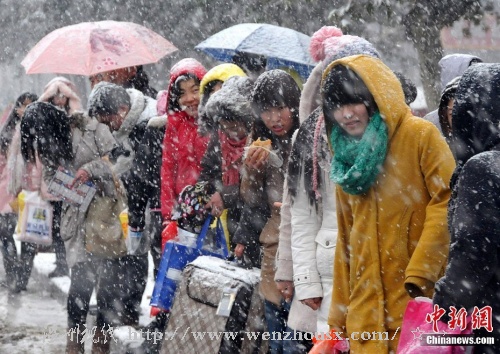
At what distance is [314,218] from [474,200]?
1681 mm

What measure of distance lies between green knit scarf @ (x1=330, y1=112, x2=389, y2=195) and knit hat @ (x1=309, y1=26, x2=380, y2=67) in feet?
2.91

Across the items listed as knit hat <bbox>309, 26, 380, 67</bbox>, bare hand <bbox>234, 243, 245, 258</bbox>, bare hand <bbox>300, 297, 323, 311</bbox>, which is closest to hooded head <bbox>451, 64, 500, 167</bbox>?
bare hand <bbox>300, 297, 323, 311</bbox>

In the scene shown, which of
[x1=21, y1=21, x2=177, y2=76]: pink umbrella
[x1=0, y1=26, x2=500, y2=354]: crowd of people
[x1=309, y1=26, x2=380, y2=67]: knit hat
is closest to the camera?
[x1=0, y1=26, x2=500, y2=354]: crowd of people

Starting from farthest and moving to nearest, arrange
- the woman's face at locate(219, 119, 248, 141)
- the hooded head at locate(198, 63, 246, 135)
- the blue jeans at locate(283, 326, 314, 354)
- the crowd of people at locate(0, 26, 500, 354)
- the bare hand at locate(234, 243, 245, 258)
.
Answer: the hooded head at locate(198, 63, 246, 135) < the woman's face at locate(219, 119, 248, 141) < the bare hand at locate(234, 243, 245, 258) < the blue jeans at locate(283, 326, 314, 354) < the crowd of people at locate(0, 26, 500, 354)

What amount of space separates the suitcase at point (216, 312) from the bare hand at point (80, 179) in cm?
198

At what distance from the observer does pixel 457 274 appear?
9.75 feet

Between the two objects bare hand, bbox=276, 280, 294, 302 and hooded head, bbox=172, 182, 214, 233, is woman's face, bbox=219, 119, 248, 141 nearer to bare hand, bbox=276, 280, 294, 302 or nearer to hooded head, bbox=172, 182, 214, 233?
hooded head, bbox=172, 182, 214, 233

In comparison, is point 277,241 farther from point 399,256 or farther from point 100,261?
point 100,261

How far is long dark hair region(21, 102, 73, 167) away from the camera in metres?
7.67

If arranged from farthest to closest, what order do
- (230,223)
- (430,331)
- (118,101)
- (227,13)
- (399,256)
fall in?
(227,13) < (118,101) < (230,223) < (399,256) < (430,331)

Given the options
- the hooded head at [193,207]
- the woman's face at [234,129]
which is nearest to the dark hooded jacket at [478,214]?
the woman's face at [234,129]

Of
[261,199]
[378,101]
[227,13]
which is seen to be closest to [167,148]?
[261,199]

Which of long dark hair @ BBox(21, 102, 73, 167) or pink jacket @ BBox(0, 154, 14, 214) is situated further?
pink jacket @ BBox(0, 154, 14, 214)

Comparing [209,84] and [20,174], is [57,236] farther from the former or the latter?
[209,84]
